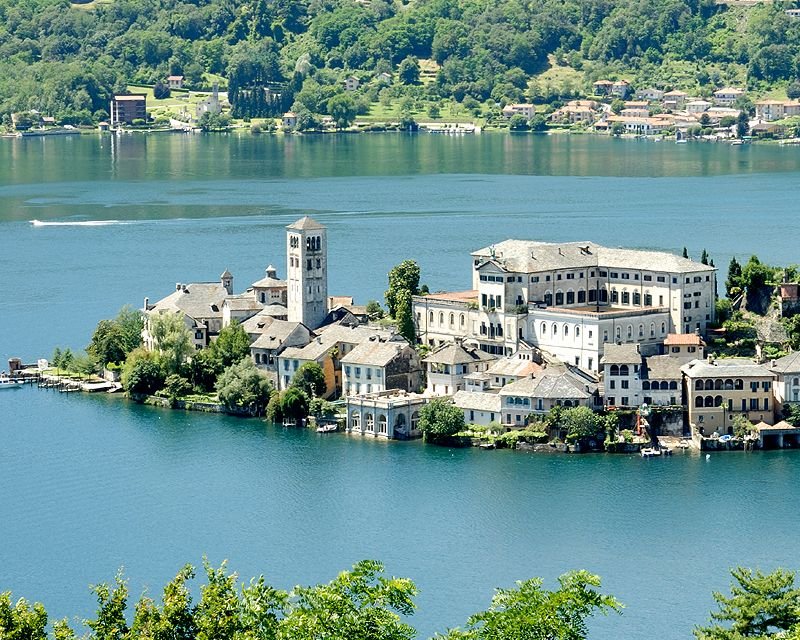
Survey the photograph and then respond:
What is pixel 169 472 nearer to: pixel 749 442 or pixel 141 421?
pixel 141 421

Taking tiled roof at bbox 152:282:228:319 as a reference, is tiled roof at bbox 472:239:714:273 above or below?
above

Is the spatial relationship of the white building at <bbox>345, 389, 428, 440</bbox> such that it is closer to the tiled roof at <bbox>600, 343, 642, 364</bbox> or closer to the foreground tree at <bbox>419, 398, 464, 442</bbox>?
the foreground tree at <bbox>419, 398, 464, 442</bbox>

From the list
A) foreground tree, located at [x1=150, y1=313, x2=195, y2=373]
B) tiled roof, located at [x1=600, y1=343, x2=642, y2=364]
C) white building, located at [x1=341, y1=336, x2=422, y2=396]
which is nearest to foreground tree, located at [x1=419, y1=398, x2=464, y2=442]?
white building, located at [x1=341, y1=336, x2=422, y2=396]

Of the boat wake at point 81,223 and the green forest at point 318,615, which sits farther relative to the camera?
the boat wake at point 81,223

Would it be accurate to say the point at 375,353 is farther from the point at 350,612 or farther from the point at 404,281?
the point at 350,612

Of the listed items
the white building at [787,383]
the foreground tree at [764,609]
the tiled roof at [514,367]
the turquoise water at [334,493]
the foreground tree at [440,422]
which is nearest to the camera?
the foreground tree at [764,609]

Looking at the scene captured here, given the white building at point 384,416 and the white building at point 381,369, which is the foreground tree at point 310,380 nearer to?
the white building at point 381,369

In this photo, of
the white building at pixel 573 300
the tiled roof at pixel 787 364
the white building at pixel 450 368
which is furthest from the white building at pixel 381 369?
the tiled roof at pixel 787 364
